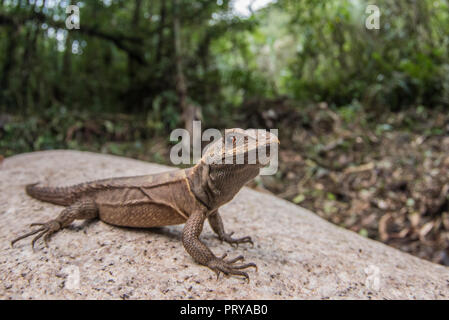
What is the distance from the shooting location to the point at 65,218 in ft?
9.94

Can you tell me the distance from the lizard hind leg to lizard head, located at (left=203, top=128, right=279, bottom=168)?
1.46 metres

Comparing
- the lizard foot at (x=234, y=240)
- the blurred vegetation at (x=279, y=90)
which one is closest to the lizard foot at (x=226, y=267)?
the lizard foot at (x=234, y=240)

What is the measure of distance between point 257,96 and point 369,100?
2957 mm

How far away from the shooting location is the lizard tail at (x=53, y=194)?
346 cm

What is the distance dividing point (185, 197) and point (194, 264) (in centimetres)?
56

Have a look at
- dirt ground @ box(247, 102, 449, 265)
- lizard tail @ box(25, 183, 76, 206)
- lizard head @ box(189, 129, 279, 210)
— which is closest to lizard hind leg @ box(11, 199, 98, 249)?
lizard tail @ box(25, 183, 76, 206)

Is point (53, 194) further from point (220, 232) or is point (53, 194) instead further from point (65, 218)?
point (220, 232)

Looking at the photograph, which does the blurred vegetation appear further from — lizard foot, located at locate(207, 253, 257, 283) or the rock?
lizard foot, located at locate(207, 253, 257, 283)

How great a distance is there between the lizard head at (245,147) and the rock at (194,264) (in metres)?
0.84

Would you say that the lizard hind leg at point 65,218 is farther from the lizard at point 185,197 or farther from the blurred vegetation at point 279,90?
the blurred vegetation at point 279,90
